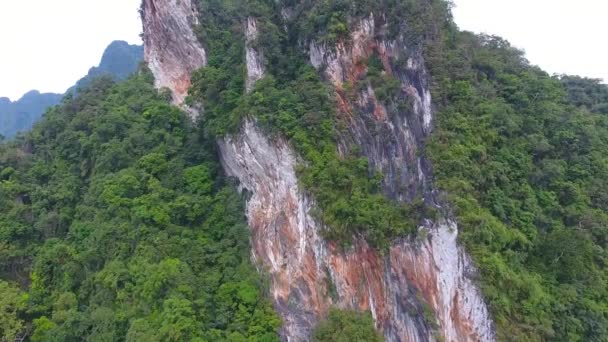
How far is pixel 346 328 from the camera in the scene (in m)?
13.8

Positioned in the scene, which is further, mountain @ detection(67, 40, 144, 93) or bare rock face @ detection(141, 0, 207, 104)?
mountain @ detection(67, 40, 144, 93)

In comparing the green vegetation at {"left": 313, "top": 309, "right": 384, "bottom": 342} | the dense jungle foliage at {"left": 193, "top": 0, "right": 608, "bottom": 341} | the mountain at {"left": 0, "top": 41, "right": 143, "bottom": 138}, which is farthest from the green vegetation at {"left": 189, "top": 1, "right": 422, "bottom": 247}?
the mountain at {"left": 0, "top": 41, "right": 143, "bottom": 138}

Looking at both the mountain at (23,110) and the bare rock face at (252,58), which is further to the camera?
the mountain at (23,110)

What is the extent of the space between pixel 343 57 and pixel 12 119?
60531mm

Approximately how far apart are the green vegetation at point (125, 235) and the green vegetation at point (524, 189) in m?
8.11

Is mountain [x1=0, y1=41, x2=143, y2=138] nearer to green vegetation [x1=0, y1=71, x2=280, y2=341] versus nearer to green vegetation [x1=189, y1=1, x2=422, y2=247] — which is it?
green vegetation [x1=0, y1=71, x2=280, y2=341]

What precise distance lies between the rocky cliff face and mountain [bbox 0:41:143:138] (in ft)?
128

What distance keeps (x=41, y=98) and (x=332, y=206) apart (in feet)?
209

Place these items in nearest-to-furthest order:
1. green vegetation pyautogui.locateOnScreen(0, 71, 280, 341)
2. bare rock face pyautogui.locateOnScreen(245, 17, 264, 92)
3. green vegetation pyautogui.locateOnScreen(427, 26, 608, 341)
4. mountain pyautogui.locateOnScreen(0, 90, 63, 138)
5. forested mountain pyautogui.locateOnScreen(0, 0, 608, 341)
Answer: green vegetation pyautogui.locateOnScreen(427, 26, 608, 341)
forested mountain pyautogui.locateOnScreen(0, 0, 608, 341)
green vegetation pyautogui.locateOnScreen(0, 71, 280, 341)
bare rock face pyautogui.locateOnScreen(245, 17, 264, 92)
mountain pyautogui.locateOnScreen(0, 90, 63, 138)

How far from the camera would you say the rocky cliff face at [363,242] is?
546 inches

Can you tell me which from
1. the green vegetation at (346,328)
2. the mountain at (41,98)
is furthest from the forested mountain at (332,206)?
the mountain at (41,98)

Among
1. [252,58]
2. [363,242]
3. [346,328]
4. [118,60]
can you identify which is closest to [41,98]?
[118,60]

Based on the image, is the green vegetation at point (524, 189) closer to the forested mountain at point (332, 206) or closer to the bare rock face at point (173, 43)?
the forested mountain at point (332, 206)

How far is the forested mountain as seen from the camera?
14.1 metres
